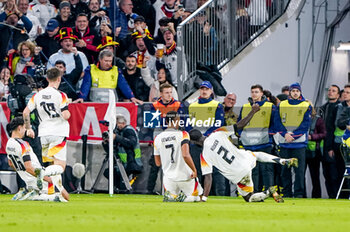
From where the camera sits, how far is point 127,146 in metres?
19.7

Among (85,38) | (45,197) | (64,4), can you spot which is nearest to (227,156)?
(45,197)

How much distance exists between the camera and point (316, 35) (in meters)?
23.3

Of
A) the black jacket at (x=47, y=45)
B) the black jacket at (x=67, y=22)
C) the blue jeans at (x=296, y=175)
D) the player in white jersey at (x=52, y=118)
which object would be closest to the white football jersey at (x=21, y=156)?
the player in white jersey at (x=52, y=118)

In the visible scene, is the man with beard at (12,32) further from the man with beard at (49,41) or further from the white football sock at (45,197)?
the white football sock at (45,197)

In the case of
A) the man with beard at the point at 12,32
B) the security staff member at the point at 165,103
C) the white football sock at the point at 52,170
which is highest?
the man with beard at the point at 12,32

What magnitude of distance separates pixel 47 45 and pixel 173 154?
24.7ft

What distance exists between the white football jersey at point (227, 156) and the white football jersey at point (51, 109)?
239 cm

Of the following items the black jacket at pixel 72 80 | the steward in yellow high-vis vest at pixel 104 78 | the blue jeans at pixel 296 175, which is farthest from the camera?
the black jacket at pixel 72 80

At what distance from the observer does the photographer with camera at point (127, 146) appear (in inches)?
773

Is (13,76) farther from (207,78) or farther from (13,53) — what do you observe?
(207,78)

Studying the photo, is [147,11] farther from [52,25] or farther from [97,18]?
[52,25]

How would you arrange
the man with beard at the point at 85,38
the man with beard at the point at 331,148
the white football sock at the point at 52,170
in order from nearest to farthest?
the white football sock at the point at 52,170 < the man with beard at the point at 331,148 < the man with beard at the point at 85,38

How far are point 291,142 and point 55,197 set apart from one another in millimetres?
5427

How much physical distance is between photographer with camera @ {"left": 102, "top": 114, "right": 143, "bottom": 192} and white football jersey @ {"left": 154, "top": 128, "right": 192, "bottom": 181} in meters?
3.65
